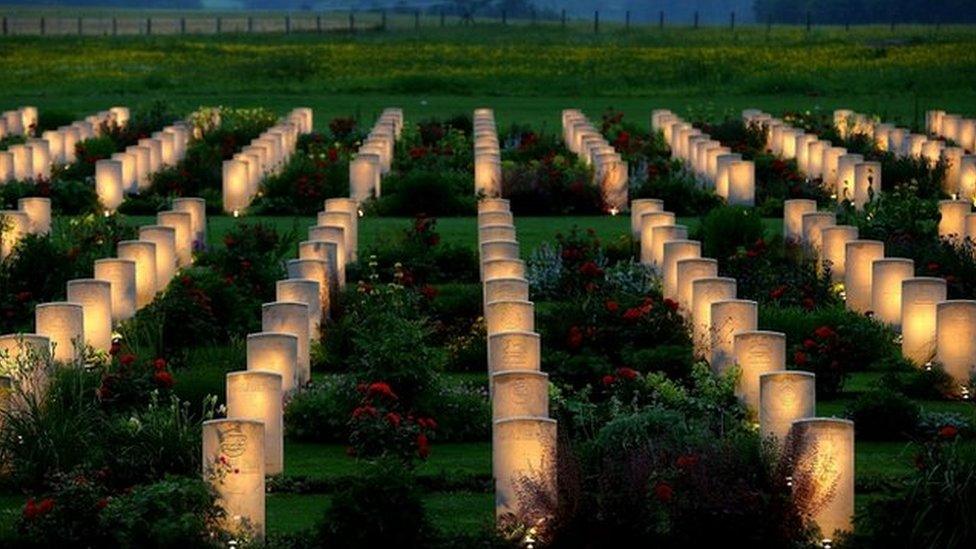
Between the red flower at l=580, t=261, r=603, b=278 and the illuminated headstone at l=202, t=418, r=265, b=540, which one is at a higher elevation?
A: the illuminated headstone at l=202, t=418, r=265, b=540

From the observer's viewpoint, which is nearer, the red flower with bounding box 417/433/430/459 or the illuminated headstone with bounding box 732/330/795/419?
the red flower with bounding box 417/433/430/459

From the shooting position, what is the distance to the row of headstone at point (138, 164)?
28.8m

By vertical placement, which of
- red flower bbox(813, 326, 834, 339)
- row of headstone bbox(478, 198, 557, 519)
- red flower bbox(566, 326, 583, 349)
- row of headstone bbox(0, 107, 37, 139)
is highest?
row of headstone bbox(478, 198, 557, 519)

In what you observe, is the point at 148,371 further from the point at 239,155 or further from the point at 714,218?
the point at 239,155

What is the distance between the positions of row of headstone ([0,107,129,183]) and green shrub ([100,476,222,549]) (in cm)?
1679

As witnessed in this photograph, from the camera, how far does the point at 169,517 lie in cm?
1288

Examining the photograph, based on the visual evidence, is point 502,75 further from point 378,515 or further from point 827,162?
point 378,515

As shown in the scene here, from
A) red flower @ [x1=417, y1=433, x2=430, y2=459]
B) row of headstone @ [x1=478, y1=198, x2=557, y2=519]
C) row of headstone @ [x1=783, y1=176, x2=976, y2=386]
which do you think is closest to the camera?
row of headstone @ [x1=478, y1=198, x2=557, y2=519]

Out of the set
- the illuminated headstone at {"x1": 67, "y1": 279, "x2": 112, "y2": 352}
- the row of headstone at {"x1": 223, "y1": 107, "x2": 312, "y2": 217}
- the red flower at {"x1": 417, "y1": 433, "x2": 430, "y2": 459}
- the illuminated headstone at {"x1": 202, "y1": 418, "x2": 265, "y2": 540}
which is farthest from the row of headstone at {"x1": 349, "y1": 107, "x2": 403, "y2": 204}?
the illuminated headstone at {"x1": 202, "y1": 418, "x2": 265, "y2": 540}

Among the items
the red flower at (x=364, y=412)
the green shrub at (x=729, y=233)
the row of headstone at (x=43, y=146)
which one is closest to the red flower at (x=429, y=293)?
the green shrub at (x=729, y=233)

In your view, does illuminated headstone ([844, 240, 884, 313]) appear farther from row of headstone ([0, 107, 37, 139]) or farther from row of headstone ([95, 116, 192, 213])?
row of headstone ([0, 107, 37, 139])

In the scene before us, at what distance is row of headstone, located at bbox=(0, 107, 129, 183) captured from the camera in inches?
1217

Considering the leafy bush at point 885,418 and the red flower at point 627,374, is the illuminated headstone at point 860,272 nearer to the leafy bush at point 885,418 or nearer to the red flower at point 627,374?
the leafy bush at point 885,418

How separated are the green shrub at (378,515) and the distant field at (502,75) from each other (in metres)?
29.0
